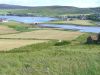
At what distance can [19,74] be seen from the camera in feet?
51.9

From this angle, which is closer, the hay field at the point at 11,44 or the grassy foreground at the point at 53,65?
the grassy foreground at the point at 53,65

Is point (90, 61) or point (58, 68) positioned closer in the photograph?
point (58, 68)

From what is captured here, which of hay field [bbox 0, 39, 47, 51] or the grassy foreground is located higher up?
the grassy foreground

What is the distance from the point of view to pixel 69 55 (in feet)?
67.8

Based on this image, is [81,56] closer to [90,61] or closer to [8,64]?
[90,61]

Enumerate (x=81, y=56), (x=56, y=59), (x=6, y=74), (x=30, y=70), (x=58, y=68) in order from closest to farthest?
1. (x=6, y=74)
2. (x=30, y=70)
3. (x=58, y=68)
4. (x=56, y=59)
5. (x=81, y=56)

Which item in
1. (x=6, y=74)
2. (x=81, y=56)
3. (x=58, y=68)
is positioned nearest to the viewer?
(x=6, y=74)

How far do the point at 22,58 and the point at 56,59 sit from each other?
191cm

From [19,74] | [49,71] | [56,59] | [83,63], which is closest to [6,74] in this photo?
[19,74]

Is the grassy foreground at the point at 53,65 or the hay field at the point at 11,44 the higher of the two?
the grassy foreground at the point at 53,65

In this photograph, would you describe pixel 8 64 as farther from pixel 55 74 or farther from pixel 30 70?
pixel 55 74

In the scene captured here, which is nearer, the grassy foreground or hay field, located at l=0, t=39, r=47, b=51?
the grassy foreground

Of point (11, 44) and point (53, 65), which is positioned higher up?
point (53, 65)

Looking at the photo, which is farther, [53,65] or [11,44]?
[11,44]
